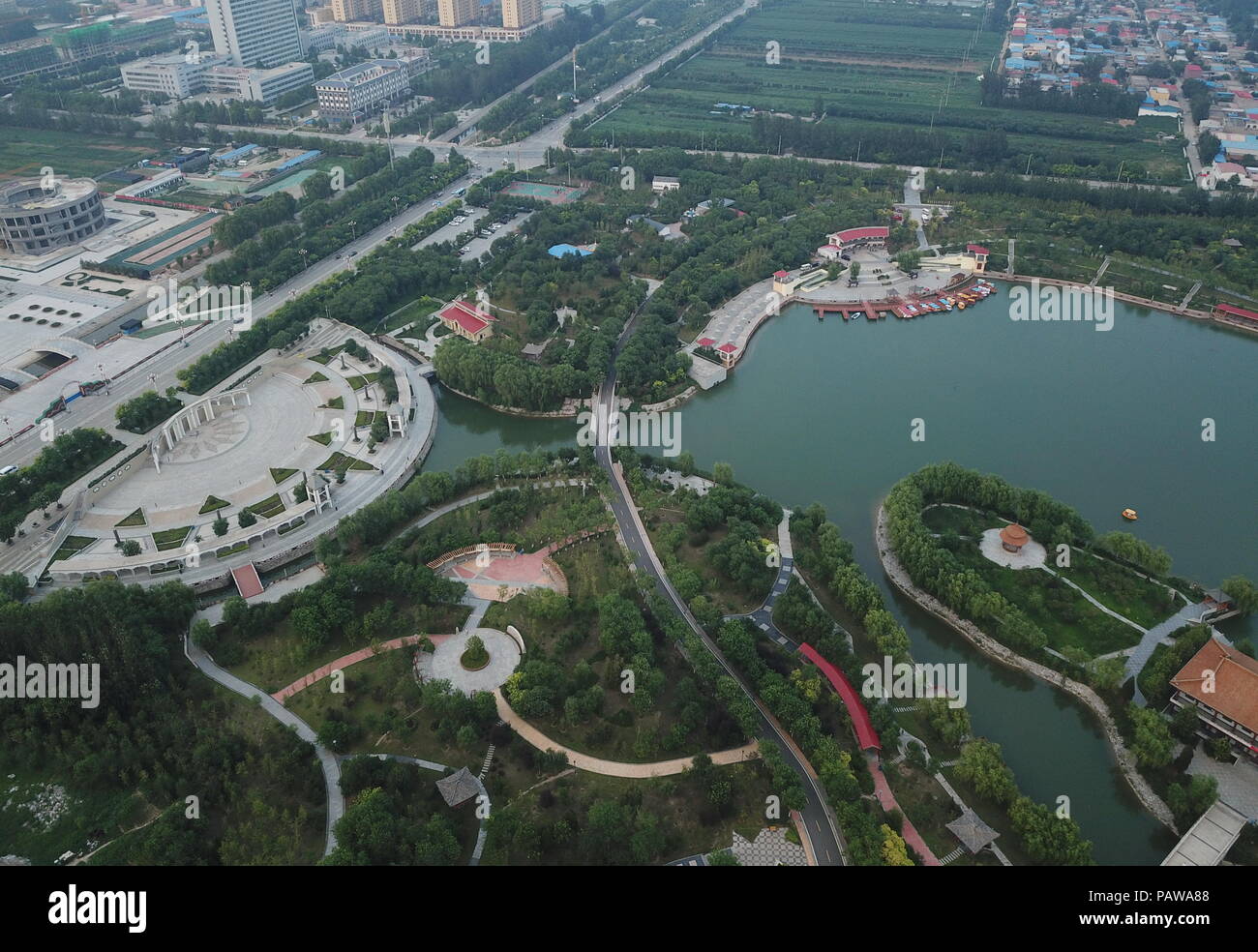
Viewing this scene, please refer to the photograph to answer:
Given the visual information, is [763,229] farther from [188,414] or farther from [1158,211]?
[188,414]

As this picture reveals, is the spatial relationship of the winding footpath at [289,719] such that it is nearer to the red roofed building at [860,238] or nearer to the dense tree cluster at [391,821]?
the dense tree cluster at [391,821]

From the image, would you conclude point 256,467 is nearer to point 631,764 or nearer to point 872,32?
point 631,764

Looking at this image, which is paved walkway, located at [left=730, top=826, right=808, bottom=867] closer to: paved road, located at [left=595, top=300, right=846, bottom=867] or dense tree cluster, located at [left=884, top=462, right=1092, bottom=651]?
paved road, located at [left=595, top=300, right=846, bottom=867]

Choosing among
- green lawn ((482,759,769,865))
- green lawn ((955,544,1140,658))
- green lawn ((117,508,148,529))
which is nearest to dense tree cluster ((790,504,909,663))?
green lawn ((955,544,1140,658))

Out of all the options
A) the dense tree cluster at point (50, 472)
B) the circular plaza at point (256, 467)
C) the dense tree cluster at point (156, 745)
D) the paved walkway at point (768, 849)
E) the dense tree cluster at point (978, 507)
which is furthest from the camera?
the dense tree cluster at point (50, 472)

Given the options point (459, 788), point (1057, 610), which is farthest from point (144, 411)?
point (1057, 610)

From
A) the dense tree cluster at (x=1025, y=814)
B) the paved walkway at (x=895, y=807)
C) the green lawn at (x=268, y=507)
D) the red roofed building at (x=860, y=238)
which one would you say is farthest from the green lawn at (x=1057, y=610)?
the red roofed building at (x=860, y=238)
